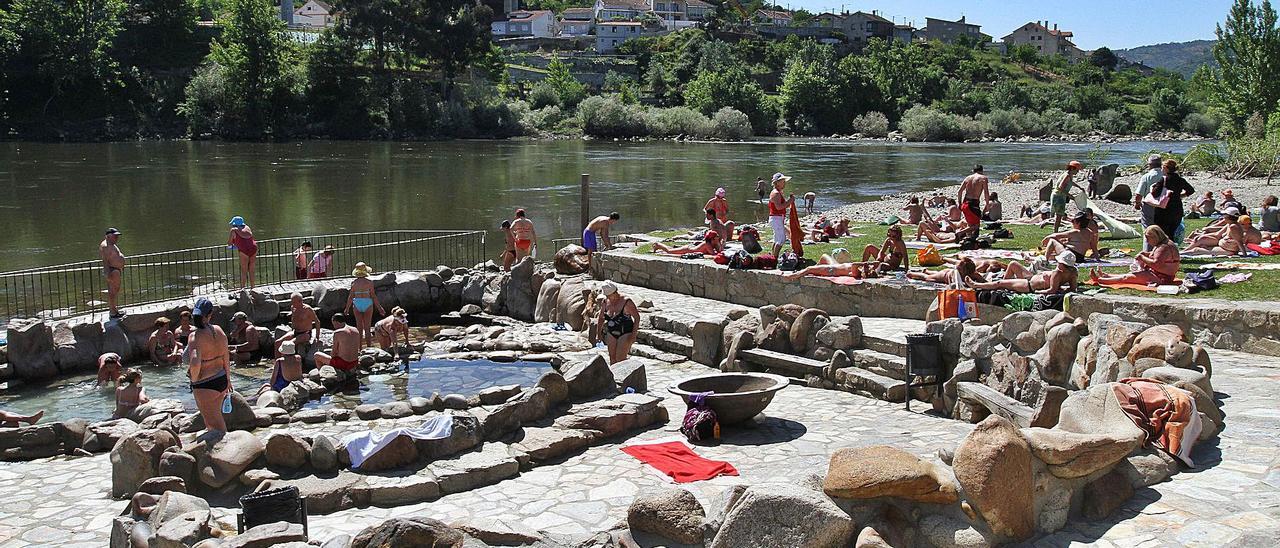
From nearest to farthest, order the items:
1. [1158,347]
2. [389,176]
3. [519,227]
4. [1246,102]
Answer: [1158,347] < [519,227] < [1246,102] < [389,176]

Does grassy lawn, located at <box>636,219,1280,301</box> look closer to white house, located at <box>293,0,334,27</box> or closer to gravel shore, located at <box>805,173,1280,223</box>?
gravel shore, located at <box>805,173,1280,223</box>

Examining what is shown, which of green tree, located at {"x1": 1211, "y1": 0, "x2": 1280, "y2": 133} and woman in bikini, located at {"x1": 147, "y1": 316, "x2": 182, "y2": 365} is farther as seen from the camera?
green tree, located at {"x1": 1211, "y1": 0, "x2": 1280, "y2": 133}

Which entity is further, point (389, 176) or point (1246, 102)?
point (389, 176)

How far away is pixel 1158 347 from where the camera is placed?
866 cm

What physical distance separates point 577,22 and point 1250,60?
134130 mm

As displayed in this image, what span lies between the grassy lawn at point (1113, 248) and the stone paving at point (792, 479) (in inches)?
94.4

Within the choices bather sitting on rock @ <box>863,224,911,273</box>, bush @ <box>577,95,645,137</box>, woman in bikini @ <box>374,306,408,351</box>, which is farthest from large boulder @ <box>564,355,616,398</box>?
bush @ <box>577,95,645,137</box>

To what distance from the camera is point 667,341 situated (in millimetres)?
15500

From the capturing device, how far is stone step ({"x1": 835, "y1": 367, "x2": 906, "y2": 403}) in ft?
38.2

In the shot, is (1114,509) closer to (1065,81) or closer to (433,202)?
(433,202)

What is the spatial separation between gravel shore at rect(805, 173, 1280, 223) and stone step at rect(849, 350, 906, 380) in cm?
1377

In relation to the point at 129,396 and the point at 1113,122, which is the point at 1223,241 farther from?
the point at 1113,122

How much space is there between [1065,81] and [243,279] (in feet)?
463

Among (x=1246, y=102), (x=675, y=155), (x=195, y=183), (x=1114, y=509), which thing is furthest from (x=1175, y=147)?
(x=1114, y=509)
